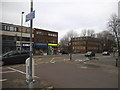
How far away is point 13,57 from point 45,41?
1223 inches

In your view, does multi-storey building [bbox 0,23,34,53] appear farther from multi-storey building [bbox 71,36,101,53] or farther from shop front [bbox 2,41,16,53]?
multi-storey building [bbox 71,36,101,53]

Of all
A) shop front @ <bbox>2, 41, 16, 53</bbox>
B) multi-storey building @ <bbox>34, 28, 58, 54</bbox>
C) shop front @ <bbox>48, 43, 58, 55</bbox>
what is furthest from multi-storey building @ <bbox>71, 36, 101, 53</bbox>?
shop front @ <bbox>2, 41, 16, 53</bbox>

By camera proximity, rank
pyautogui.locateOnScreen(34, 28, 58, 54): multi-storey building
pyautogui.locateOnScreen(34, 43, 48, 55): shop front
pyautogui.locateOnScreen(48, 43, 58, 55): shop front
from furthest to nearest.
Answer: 1. pyautogui.locateOnScreen(48, 43, 58, 55): shop front
2. pyautogui.locateOnScreen(34, 28, 58, 54): multi-storey building
3. pyautogui.locateOnScreen(34, 43, 48, 55): shop front

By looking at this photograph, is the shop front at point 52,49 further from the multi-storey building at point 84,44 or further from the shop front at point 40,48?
the multi-storey building at point 84,44

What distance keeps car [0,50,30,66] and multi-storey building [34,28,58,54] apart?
25402mm

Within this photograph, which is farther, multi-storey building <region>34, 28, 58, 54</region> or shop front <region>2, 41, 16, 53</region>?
multi-storey building <region>34, 28, 58, 54</region>

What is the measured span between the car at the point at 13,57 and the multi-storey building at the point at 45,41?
25.4 meters

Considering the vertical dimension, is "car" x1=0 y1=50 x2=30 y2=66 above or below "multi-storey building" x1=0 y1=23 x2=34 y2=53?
below

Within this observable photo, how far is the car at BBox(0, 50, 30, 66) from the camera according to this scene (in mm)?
13320

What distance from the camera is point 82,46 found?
226 feet

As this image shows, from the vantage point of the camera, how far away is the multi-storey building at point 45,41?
136ft

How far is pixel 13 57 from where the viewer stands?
46.4 ft

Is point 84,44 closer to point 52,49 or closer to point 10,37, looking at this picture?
point 52,49

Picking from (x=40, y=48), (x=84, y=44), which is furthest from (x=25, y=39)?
(x=84, y=44)
